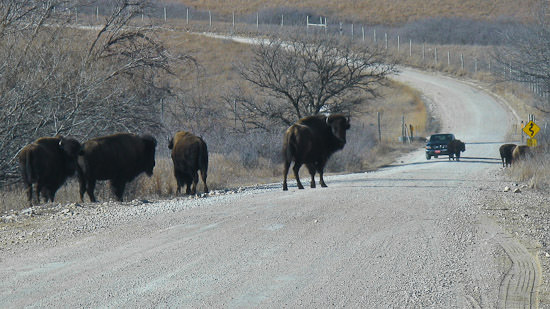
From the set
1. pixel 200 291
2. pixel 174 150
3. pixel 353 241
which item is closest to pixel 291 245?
pixel 353 241

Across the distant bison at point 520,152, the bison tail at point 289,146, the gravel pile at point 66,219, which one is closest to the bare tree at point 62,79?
the gravel pile at point 66,219

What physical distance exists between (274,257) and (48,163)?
355 inches

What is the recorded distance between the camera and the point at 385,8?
129125 millimetres

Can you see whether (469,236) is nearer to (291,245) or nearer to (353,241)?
(353,241)

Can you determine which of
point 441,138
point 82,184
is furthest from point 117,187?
point 441,138

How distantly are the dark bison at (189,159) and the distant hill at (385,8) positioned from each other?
98.5 m

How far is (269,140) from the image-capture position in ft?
114

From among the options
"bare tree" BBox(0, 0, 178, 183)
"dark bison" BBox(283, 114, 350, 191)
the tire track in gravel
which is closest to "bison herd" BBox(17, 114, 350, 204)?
"dark bison" BBox(283, 114, 350, 191)

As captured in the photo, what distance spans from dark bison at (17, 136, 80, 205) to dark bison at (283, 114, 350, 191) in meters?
5.08

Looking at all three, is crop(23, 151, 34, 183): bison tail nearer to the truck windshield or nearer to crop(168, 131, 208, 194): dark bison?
Answer: crop(168, 131, 208, 194): dark bison

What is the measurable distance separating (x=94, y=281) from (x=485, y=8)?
426ft

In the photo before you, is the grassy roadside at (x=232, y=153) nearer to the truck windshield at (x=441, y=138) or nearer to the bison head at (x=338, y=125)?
the truck windshield at (x=441, y=138)

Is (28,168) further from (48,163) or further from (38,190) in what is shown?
(38,190)

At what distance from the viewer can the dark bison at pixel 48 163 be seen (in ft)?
56.6
